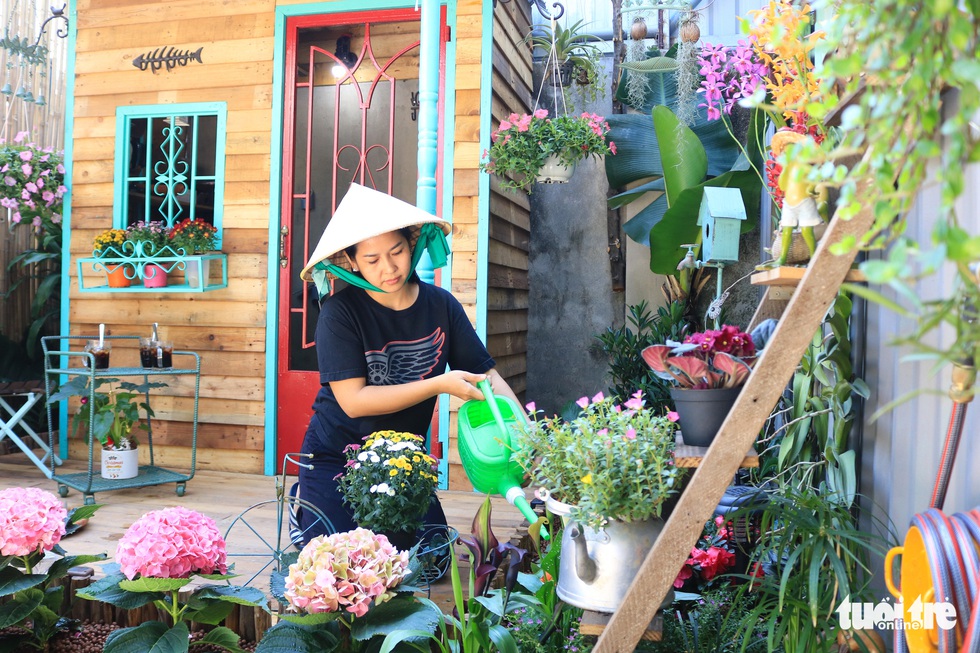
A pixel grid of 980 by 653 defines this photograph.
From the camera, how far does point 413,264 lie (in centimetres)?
259

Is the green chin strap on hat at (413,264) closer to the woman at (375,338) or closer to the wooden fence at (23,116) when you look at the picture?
the woman at (375,338)

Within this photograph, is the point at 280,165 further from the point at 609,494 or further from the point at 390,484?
the point at 609,494

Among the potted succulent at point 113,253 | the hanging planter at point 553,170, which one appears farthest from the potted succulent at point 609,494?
the potted succulent at point 113,253

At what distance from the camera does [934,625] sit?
1.13 m

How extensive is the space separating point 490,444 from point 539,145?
88.5 inches

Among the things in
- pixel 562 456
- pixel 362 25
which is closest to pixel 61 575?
pixel 562 456

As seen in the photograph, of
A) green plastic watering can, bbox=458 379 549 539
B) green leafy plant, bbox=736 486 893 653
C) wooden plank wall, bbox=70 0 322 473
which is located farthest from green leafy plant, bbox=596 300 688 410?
green leafy plant, bbox=736 486 893 653

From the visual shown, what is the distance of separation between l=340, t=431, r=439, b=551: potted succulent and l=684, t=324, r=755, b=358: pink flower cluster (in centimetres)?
100

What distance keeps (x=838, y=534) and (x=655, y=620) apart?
417mm

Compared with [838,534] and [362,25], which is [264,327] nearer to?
[362,25]

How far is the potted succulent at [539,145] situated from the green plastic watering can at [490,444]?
6.85 feet

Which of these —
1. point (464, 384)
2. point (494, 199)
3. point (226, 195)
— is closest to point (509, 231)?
point (494, 199)

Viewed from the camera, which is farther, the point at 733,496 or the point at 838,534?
the point at 733,496

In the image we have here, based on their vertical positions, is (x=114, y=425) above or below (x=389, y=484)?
below
